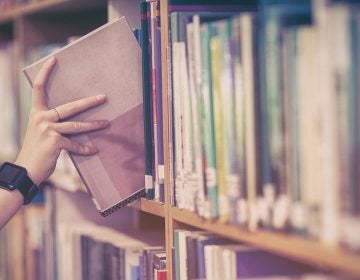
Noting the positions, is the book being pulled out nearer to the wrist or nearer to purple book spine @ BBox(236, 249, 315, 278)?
the wrist

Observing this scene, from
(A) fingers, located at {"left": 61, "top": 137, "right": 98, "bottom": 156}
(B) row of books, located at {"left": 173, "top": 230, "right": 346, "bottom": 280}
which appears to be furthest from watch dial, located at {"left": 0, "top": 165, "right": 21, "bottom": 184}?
(B) row of books, located at {"left": 173, "top": 230, "right": 346, "bottom": 280}

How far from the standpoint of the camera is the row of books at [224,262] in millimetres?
1079

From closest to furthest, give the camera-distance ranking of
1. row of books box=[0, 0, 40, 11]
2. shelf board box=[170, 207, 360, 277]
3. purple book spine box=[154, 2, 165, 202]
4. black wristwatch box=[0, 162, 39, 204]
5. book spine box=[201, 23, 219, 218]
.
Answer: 1. shelf board box=[170, 207, 360, 277]
2. book spine box=[201, 23, 219, 218]
3. purple book spine box=[154, 2, 165, 202]
4. black wristwatch box=[0, 162, 39, 204]
5. row of books box=[0, 0, 40, 11]

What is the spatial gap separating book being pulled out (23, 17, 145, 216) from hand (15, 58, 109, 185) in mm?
17

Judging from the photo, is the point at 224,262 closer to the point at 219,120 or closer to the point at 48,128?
the point at 219,120

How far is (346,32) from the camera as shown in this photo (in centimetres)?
85

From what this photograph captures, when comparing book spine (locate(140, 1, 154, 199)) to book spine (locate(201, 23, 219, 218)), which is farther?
book spine (locate(140, 1, 154, 199))

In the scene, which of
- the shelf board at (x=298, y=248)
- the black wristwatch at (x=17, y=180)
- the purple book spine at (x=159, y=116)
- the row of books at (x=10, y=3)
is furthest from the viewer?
the row of books at (x=10, y=3)

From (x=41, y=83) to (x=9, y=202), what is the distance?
0.31 m

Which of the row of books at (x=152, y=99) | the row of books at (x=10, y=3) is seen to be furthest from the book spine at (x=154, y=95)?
the row of books at (x=10, y=3)

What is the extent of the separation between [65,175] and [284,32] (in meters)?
1.32

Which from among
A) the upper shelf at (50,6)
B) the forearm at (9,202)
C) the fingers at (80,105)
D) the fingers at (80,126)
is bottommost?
the forearm at (9,202)

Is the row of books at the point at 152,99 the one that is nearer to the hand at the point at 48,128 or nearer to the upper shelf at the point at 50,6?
the hand at the point at 48,128

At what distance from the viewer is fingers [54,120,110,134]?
1.53 meters
